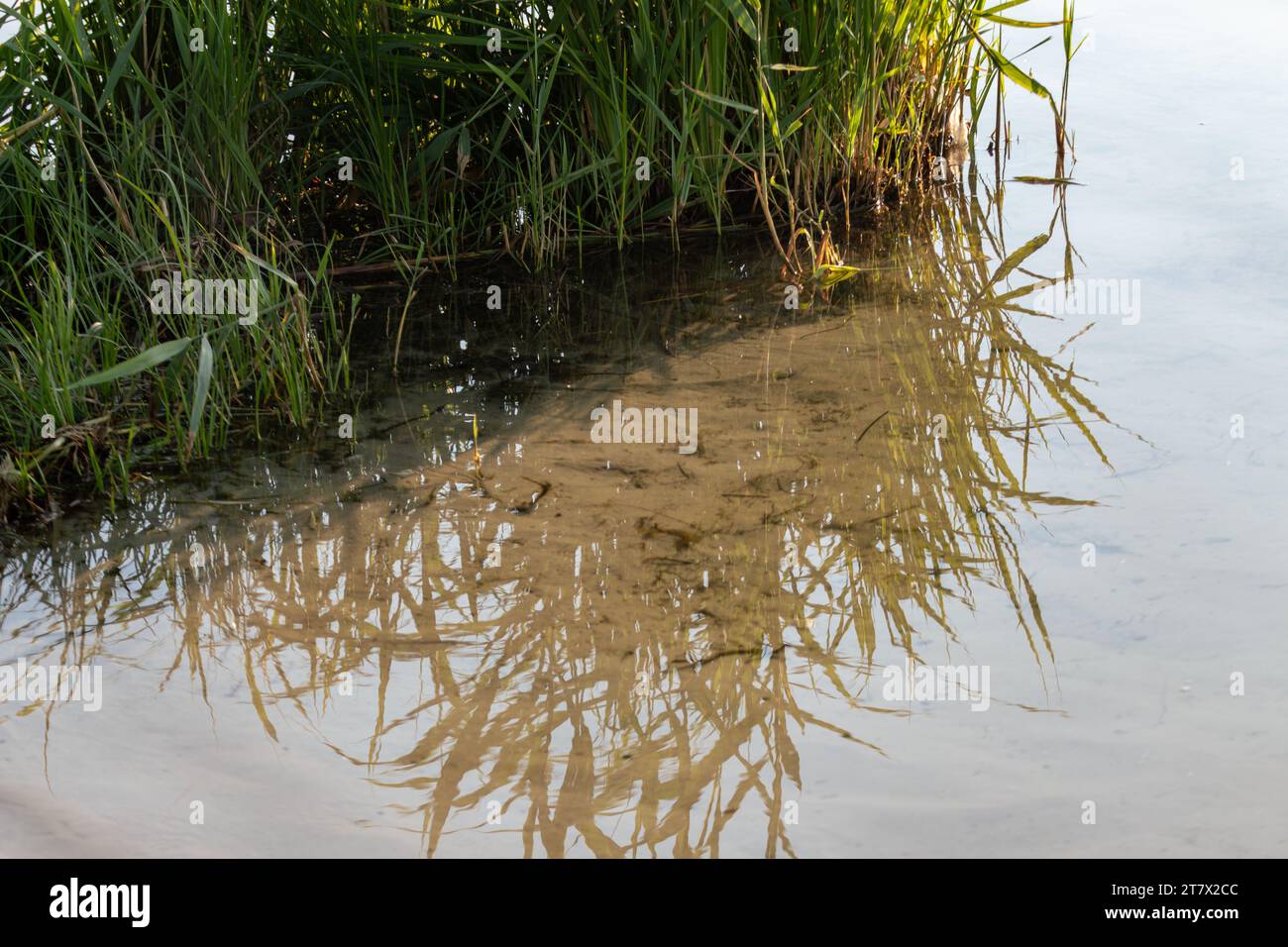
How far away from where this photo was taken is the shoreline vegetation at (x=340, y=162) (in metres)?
2.90

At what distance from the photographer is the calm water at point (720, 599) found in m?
1.85

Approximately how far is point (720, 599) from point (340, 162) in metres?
2.08

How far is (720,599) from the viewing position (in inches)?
91.2

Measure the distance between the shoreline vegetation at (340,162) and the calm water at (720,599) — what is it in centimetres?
23

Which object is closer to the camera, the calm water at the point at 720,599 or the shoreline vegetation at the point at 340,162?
the calm water at the point at 720,599

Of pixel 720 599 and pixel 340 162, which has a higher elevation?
pixel 340 162

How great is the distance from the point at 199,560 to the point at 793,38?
2344 mm

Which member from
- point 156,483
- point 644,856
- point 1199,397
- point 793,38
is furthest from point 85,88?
point 1199,397

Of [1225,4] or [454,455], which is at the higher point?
[1225,4]

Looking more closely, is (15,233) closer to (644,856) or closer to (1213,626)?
(644,856)

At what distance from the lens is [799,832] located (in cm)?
179

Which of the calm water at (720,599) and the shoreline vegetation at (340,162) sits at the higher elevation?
the shoreline vegetation at (340,162)

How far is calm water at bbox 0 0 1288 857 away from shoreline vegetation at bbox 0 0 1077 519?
0.23 m

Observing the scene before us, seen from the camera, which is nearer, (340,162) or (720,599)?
(720,599)
